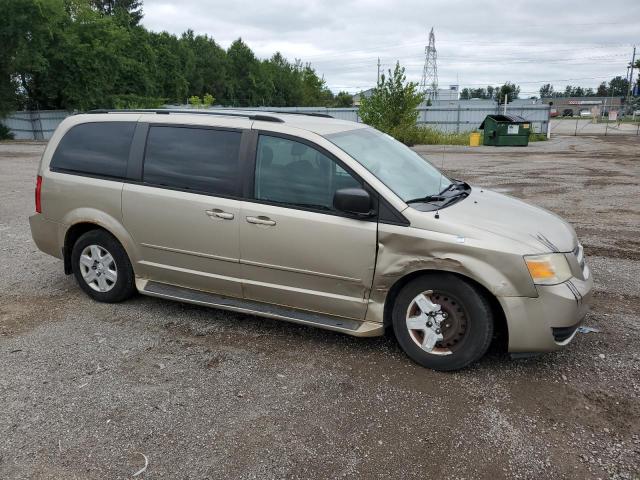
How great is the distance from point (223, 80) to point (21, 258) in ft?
211

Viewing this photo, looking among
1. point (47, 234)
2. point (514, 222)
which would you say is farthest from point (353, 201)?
point (47, 234)

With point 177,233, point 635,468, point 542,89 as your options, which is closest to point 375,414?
point 635,468

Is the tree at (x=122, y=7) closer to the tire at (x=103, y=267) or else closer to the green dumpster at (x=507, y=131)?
the green dumpster at (x=507, y=131)

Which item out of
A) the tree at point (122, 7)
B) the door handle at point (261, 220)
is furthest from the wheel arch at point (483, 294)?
the tree at point (122, 7)

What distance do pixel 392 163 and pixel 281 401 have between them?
2.12 meters

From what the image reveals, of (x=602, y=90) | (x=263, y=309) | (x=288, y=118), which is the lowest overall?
(x=263, y=309)

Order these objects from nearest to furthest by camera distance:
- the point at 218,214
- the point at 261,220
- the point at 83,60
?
the point at 261,220 < the point at 218,214 < the point at 83,60

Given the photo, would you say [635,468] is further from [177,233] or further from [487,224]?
[177,233]

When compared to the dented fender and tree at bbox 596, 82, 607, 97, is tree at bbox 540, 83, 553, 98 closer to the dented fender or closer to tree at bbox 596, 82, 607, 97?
tree at bbox 596, 82, 607, 97

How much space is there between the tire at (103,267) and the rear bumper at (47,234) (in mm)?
202

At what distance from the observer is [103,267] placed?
4949mm

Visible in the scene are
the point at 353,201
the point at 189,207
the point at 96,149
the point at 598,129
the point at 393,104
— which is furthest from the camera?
the point at 598,129

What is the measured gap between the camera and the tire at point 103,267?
4.84 metres

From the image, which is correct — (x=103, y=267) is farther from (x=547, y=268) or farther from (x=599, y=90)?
(x=599, y=90)
